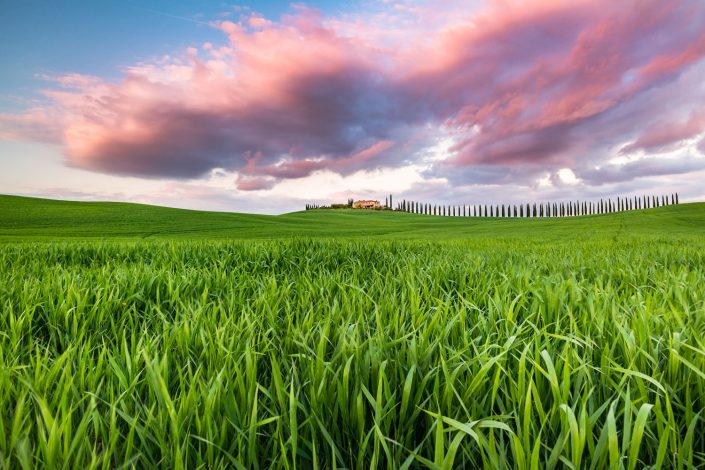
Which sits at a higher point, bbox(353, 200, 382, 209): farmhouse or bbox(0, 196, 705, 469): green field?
bbox(353, 200, 382, 209): farmhouse

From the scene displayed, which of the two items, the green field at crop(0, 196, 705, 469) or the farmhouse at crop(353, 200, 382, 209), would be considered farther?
the farmhouse at crop(353, 200, 382, 209)

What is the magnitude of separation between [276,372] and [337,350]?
33 cm

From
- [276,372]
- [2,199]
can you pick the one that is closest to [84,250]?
[276,372]

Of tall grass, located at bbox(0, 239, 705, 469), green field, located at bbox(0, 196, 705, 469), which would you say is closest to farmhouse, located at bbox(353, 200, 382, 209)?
green field, located at bbox(0, 196, 705, 469)

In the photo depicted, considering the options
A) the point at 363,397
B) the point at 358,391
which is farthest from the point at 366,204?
the point at 358,391

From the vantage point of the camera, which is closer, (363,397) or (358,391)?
(358,391)

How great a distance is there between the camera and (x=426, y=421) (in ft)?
3.98

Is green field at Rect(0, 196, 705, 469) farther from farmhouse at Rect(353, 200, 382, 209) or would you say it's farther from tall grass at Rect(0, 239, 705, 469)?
farmhouse at Rect(353, 200, 382, 209)

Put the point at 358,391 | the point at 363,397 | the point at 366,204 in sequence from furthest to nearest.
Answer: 1. the point at 366,204
2. the point at 363,397
3. the point at 358,391

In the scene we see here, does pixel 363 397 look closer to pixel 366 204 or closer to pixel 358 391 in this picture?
pixel 358 391

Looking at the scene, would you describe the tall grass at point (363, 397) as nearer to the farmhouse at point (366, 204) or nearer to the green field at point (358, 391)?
the green field at point (358, 391)

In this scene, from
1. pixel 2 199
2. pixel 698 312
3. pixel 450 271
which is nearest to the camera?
pixel 698 312

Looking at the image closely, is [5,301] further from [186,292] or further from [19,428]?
[19,428]

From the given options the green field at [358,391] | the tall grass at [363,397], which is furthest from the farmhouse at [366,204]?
the tall grass at [363,397]
